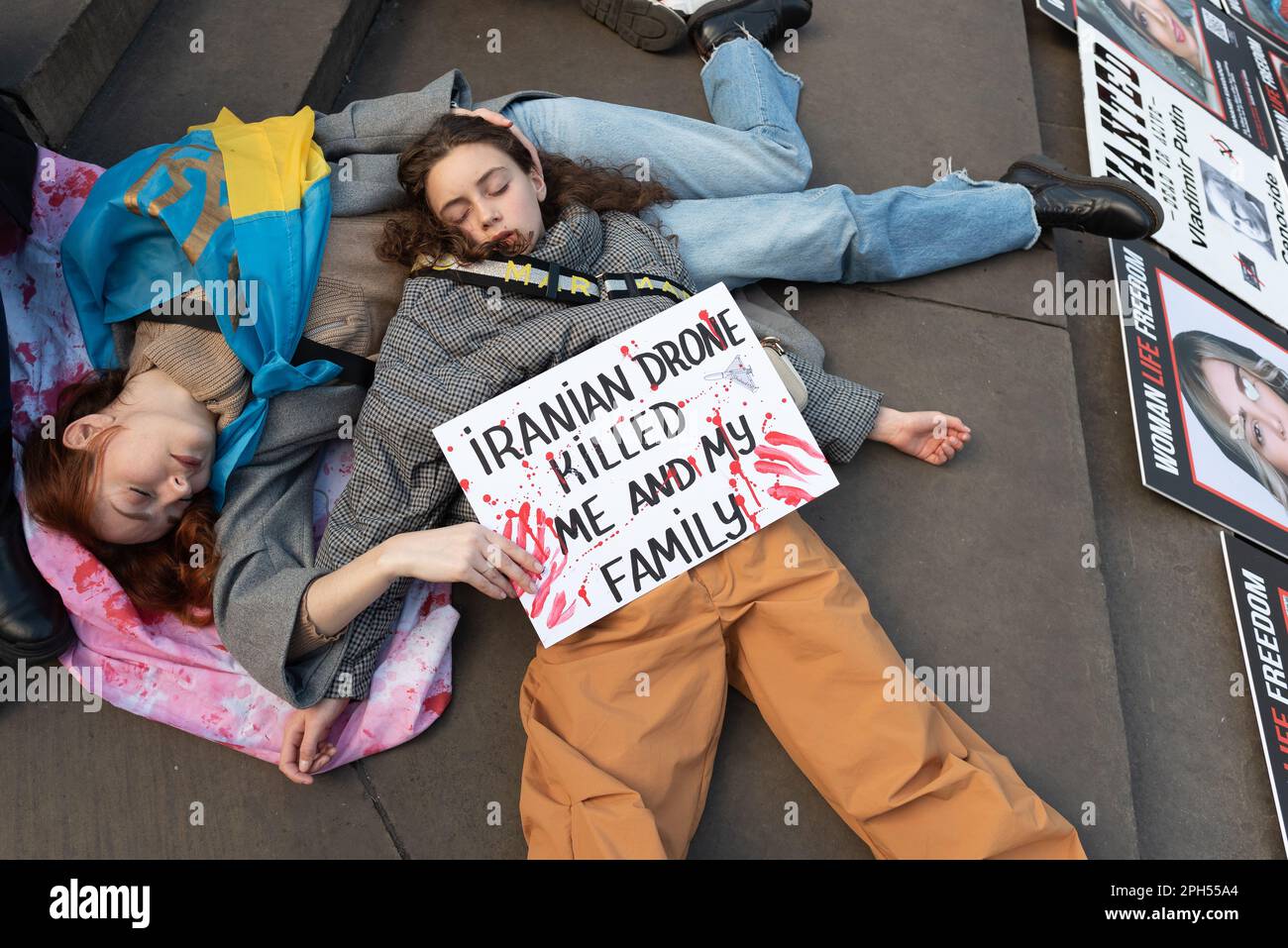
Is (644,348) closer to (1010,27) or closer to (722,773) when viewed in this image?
(722,773)

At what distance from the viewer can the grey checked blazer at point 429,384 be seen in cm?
158

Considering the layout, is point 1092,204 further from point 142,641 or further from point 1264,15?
point 142,641

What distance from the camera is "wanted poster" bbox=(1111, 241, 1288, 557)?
2.01 meters

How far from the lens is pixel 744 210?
2.01 m

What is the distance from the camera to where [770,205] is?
202 cm

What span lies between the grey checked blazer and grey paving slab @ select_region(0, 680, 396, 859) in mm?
210

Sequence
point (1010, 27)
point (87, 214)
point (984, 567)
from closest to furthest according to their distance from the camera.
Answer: point (87, 214) → point (984, 567) → point (1010, 27)

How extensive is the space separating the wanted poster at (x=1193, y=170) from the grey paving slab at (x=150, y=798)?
2.30m

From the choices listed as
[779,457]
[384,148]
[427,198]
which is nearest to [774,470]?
[779,457]

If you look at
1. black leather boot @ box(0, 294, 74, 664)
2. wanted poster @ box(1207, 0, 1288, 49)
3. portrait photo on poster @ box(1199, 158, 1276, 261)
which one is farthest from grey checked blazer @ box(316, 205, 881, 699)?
wanted poster @ box(1207, 0, 1288, 49)

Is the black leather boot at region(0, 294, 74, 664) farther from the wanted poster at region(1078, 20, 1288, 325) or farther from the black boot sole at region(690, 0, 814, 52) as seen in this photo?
the wanted poster at region(1078, 20, 1288, 325)

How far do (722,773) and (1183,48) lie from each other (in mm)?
2637
